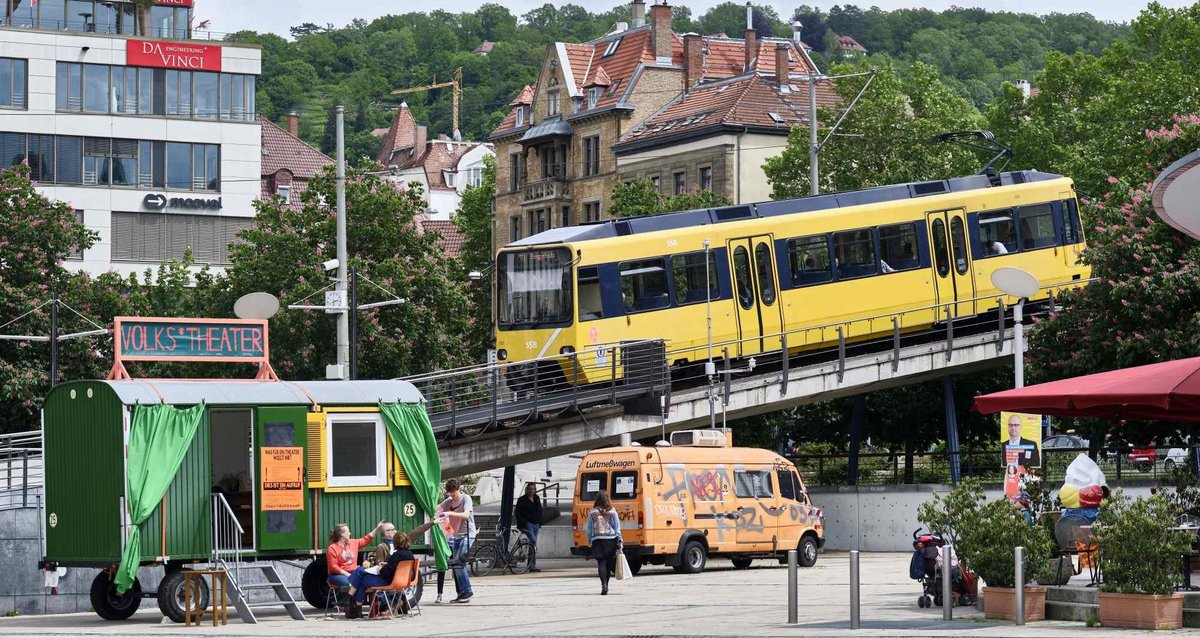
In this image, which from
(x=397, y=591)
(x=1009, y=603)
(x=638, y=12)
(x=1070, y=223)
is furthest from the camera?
(x=638, y=12)

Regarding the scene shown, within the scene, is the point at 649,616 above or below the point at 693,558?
below

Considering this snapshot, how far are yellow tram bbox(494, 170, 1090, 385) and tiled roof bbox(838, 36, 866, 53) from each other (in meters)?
139

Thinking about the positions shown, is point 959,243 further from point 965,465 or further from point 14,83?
point 14,83

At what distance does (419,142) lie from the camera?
146625 mm

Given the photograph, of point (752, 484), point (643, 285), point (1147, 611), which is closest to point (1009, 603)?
point (1147, 611)

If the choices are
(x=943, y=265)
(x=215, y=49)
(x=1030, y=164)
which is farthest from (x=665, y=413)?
(x=215, y=49)

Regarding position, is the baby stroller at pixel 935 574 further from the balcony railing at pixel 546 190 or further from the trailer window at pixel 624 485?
the balcony railing at pixel 546 190

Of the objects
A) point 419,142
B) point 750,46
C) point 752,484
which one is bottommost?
point 752,484

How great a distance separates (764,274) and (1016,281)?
297 inches

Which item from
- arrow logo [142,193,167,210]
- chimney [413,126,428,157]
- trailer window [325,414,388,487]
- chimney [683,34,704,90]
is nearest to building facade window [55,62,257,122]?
arrow logo [142,193,167,210]

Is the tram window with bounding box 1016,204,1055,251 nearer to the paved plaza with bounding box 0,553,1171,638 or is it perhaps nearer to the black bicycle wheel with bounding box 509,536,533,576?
the paved plaza with bounding box 0,553,1171,638

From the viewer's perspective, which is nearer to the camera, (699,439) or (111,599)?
(111,599)

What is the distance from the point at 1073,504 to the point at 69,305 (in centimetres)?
3503

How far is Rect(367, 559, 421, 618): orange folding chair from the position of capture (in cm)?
2230
